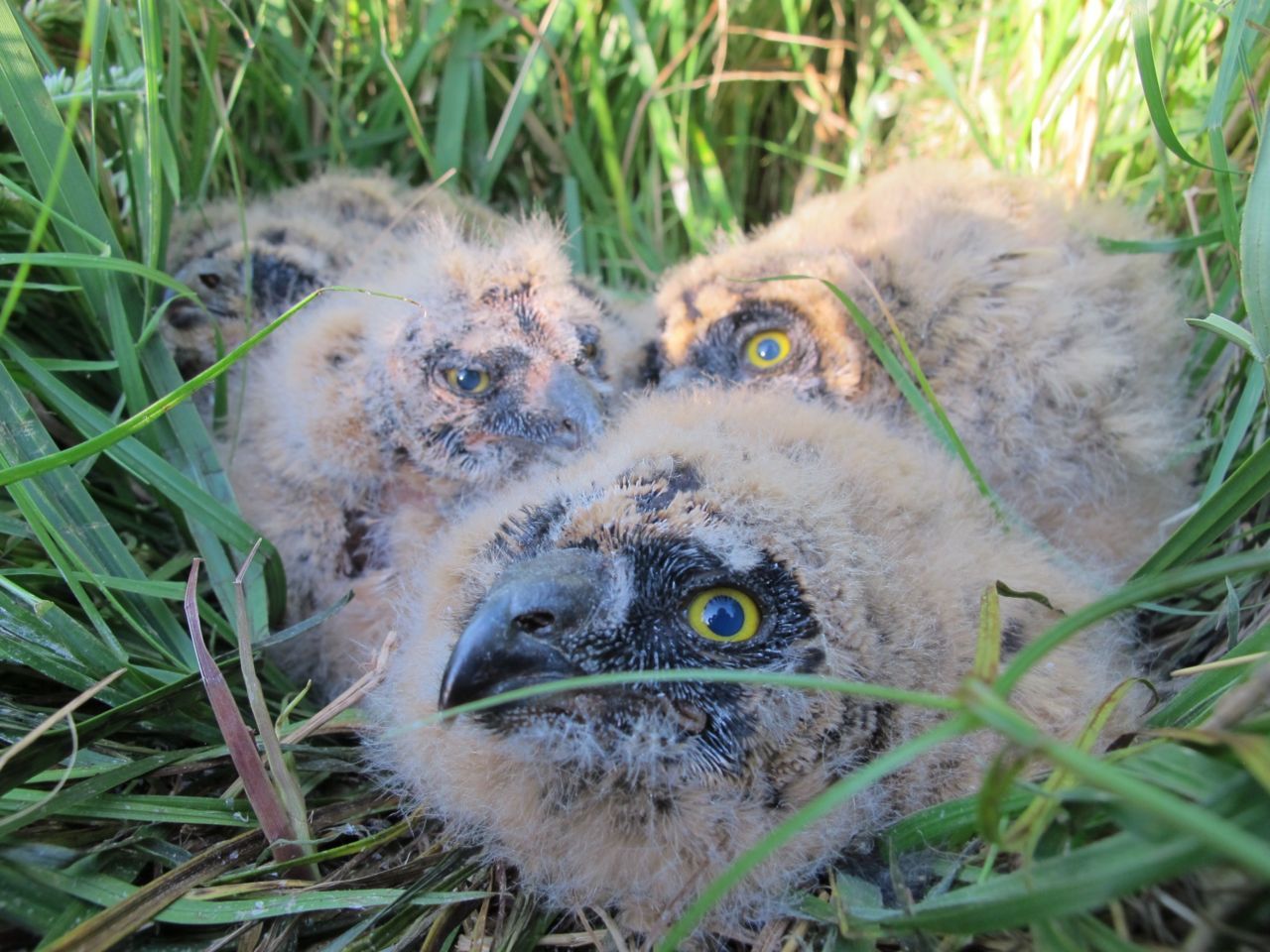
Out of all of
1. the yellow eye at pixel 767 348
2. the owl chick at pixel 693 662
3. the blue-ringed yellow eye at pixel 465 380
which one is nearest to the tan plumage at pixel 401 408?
the blue-ringed yellow eye at pixel 465 380

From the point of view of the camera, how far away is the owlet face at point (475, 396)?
8.34 feet

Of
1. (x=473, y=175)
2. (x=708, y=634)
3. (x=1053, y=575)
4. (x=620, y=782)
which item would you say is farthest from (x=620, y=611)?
(x=473, y=175)

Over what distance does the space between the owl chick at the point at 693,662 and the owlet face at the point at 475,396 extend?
2.10ft

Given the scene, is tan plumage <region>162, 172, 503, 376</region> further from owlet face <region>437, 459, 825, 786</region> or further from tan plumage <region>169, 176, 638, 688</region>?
owlet face <region>437, 459, 825, 786</region>

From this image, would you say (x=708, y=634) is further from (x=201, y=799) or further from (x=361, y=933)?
(x=201, y=799)

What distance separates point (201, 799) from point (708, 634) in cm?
105

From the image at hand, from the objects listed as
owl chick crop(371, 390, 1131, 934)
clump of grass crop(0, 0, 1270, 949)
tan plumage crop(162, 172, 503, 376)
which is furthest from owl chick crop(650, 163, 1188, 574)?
tan plumage crop(162, 172, 503, 376)

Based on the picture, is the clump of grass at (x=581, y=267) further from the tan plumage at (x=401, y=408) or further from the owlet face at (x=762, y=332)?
the owlet face at (x=762, y=332)

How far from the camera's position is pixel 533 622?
1.41 meters

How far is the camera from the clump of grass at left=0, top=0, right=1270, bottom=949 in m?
1.15

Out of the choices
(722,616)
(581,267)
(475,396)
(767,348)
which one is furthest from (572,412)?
(581,267)

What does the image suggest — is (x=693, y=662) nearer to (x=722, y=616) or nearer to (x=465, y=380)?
(x=722, y=616)

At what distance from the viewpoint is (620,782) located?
153cm

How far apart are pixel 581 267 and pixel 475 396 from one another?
1381 millimetres
